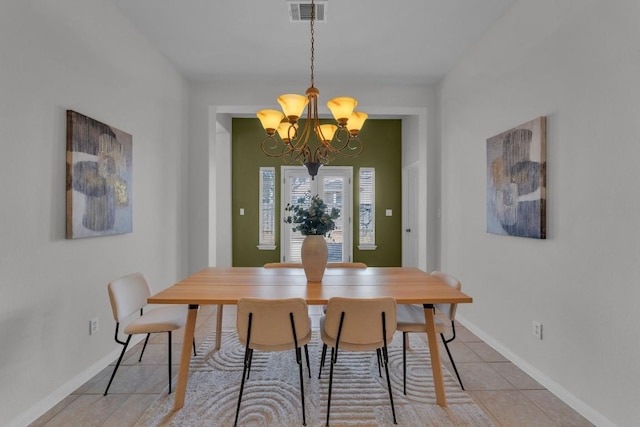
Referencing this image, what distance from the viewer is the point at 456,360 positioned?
8.80ft

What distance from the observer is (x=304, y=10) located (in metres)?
2.70

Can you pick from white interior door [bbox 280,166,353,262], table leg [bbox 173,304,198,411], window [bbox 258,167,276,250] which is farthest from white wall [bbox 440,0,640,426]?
window [bbox 258,167,276,250]

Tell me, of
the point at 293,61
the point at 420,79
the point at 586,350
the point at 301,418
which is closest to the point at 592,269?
the point at 586,350

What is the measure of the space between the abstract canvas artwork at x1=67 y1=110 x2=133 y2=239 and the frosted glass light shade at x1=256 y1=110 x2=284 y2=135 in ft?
3.80

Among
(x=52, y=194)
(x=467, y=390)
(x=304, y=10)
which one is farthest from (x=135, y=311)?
(x=304, y=10)

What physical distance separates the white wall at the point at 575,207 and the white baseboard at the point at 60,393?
309cm

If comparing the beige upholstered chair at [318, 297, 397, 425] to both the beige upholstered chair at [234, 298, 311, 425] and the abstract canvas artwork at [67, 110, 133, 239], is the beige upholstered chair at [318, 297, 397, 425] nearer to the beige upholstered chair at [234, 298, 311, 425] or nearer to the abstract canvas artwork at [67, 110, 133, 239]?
the beige upholstered chair at [234, 298, 311, 425]

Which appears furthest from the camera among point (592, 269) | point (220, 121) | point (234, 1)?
point (220, 121)

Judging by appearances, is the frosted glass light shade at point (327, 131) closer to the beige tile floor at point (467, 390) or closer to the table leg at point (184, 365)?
the table leg at point (184, 365)

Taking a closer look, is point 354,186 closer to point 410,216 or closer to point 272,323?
point 410,216

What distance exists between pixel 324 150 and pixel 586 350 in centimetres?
214

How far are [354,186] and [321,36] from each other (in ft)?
10.6

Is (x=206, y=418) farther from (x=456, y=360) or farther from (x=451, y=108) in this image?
(x=451, y=108)

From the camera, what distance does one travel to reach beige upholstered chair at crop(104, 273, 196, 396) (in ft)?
6.88
